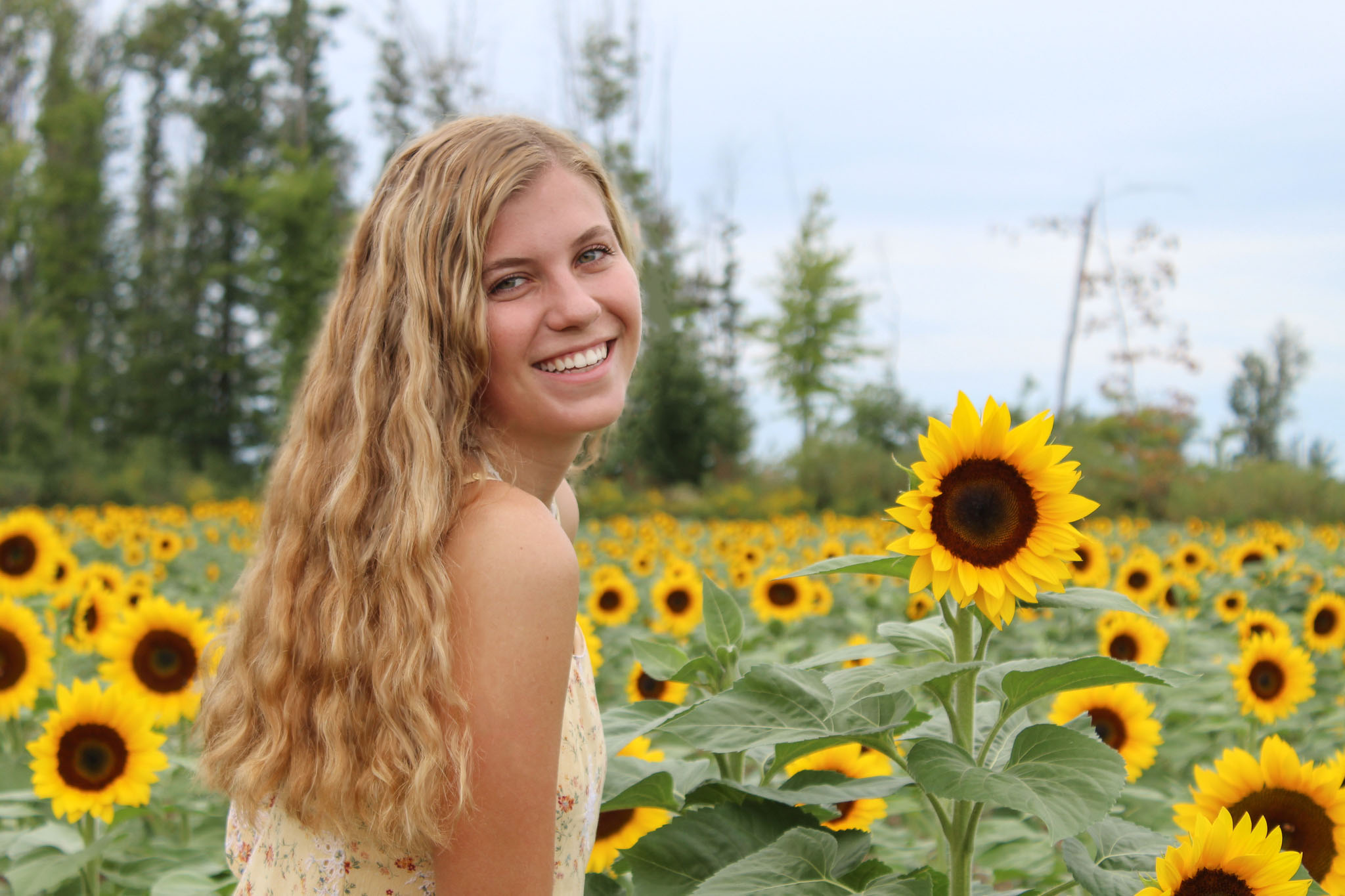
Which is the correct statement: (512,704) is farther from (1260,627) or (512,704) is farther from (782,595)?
(782,595)

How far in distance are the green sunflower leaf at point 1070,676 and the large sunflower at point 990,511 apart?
0.09m

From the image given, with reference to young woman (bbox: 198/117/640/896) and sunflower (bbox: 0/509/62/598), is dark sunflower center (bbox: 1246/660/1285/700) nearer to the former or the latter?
young woman (bbox: 198/117/640/896)

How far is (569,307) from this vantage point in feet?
6.31

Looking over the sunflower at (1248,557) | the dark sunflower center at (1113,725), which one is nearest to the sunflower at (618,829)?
the dark sunflower center at (1113,725)

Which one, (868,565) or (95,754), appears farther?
(95,754)

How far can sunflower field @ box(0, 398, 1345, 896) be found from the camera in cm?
160

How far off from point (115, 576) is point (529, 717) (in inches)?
138

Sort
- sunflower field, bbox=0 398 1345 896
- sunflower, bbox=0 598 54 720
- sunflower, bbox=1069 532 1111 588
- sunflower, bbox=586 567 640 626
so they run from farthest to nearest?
sunflower, bbox=586 567 640 626
sunflower, bbox=1069 532 1111 588
sunflower, bbox=0 598 54 720
sunflower field, bbox=0 398 1345 896

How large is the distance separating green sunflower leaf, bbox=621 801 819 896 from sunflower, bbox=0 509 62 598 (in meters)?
3.96

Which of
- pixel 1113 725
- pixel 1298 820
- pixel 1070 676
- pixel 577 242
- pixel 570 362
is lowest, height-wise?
pixel 1113 725

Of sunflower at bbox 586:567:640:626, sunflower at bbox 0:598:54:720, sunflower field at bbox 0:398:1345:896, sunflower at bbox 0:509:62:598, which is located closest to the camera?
sunflower field at bbox 0:398:1345:896

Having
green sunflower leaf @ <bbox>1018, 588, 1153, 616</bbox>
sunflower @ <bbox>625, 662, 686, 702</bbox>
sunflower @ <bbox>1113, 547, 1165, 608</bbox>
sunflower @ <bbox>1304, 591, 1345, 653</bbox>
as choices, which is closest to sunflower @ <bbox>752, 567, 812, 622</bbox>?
sunflower @ <bbox>1113, 547, 1165, 608</bbox>

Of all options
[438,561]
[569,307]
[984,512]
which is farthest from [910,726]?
[569,307]

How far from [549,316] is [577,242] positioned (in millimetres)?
159
